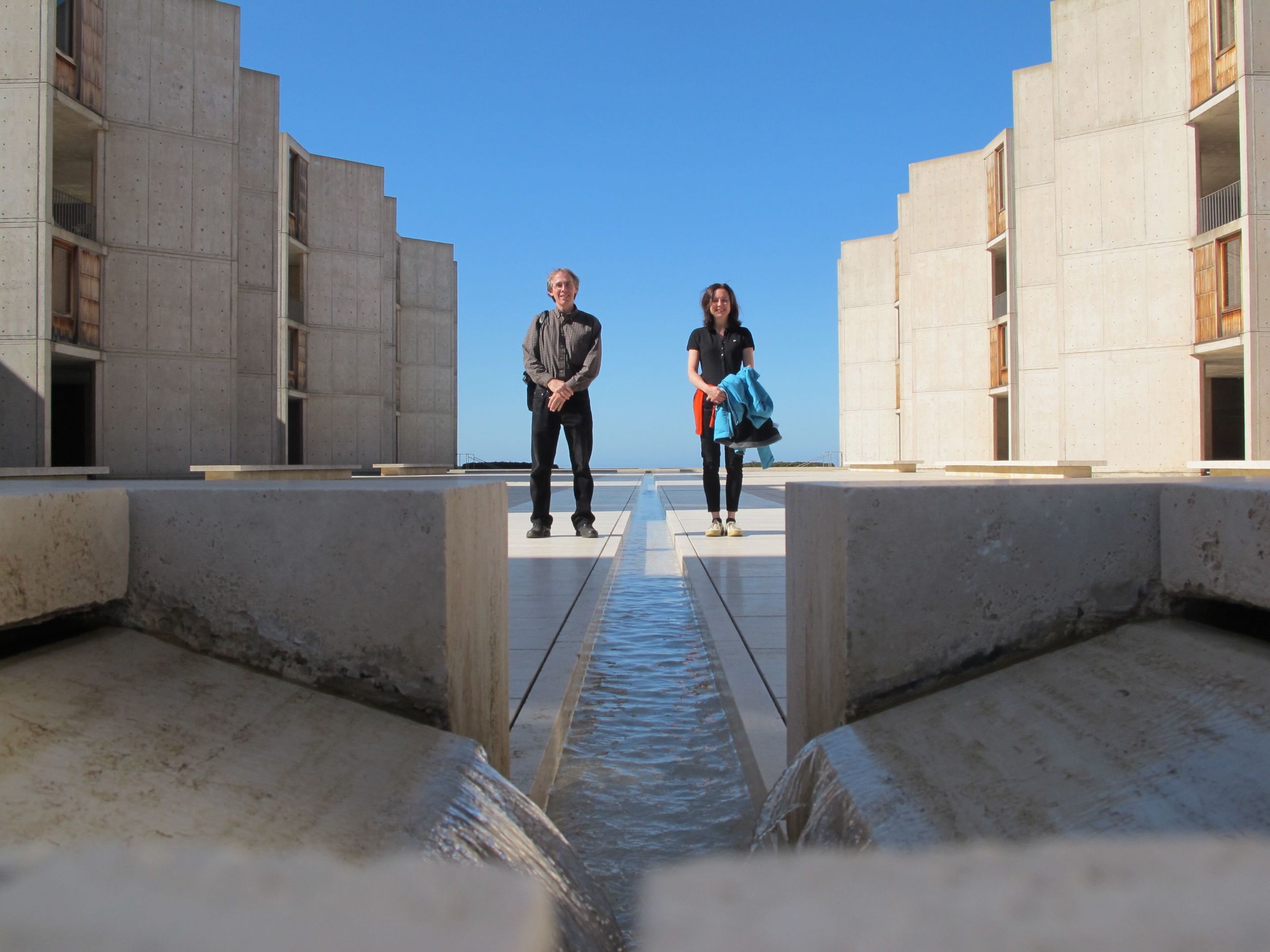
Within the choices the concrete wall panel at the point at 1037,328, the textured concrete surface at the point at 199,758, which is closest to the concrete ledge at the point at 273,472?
the textured concrete surface at the point at 199,758

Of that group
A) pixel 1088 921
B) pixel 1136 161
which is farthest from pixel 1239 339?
pixel 1088 921

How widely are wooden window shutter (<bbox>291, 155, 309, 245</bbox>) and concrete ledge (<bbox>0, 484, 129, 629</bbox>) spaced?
Answer: 3217 centimetres

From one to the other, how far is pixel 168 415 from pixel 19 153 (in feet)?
20.5

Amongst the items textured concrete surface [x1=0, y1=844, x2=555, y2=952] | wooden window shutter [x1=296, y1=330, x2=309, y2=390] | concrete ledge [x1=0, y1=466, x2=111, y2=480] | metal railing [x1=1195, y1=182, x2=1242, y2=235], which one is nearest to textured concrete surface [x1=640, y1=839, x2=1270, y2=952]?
textured concrete surface [x1=0, y1=844, x2=555, y2=952]

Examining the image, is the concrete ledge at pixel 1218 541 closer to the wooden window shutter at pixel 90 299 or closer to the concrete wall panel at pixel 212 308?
the wooden window shutter at pixel 90 299

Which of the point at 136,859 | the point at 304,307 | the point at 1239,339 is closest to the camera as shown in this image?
the point at 136,859

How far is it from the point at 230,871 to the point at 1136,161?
23915mm

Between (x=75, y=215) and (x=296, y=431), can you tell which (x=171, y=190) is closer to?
(x=75, y=215)

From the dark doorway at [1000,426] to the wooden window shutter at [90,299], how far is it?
26.2 m

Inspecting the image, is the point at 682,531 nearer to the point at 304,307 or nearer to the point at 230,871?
the point at 230,871

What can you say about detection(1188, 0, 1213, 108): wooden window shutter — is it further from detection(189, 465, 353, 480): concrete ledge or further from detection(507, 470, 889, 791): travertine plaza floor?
detection(189, 465, 353, 480): concrete ledge

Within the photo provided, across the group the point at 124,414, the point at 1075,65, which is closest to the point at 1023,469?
the point at 1075,65

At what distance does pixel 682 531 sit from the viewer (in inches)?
350

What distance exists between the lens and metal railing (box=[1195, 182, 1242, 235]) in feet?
63.4
